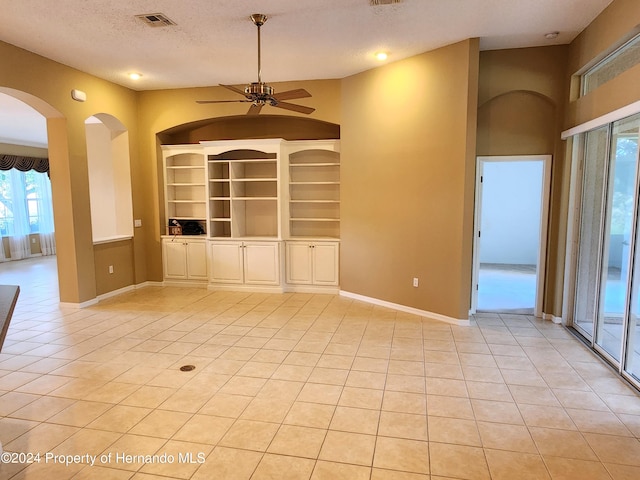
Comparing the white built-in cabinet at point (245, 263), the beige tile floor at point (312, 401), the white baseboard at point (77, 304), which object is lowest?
the beige tile floor at point (312, 401)

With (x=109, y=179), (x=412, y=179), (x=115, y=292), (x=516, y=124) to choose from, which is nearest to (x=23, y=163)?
(x=109, y=179)

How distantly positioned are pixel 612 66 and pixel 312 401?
419 centimetres

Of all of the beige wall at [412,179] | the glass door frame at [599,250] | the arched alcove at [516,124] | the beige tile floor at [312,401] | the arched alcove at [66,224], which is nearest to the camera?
the beige tile floor at [312,401]

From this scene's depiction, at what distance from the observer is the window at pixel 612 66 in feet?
11.3

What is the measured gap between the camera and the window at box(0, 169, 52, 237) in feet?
31.5

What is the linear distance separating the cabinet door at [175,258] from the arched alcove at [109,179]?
620mm

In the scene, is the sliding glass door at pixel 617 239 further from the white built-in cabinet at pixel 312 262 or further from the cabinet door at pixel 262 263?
the cabinet door at pixel 262 263

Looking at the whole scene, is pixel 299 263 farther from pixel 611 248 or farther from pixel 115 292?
pixel 611 248

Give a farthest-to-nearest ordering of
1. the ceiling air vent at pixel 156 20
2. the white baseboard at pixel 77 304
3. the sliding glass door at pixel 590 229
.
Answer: the white baseboard at pixel 77 304 < the sliding glass door at pixel 590 229 < the ceiling air vent at pixel 156 20

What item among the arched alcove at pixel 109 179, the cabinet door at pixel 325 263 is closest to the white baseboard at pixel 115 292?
the arched alcove at pixel 109 179

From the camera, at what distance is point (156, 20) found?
12.5 ft

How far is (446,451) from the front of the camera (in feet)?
7.83

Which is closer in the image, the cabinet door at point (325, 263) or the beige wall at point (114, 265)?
the beige wall at point (114, 265)

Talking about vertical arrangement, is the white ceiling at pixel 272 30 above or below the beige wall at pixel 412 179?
above
